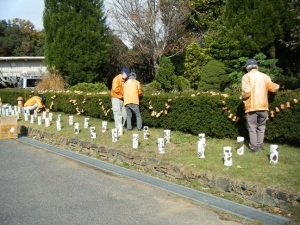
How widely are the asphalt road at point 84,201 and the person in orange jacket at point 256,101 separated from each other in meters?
2.38

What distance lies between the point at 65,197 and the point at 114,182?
1.15 m

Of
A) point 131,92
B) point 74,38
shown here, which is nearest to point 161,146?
point 131,92

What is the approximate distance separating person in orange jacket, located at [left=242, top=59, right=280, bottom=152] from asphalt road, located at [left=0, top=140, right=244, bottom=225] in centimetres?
238

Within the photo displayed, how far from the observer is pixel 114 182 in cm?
677

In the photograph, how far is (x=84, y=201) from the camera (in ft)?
18.6

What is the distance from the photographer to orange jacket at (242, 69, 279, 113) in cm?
709

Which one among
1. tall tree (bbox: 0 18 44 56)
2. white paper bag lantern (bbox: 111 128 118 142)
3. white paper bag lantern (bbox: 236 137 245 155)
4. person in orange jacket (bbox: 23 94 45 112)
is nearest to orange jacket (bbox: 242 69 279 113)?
white paper bag lantern (bbox: 236 137 245 155)

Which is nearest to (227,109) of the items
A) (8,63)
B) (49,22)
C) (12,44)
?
(49,22)

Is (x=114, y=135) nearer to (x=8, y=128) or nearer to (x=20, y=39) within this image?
(x=8, y=128)

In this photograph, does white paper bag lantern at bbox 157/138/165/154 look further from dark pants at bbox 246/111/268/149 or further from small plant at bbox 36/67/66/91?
small plant at bbox 36/67/66/91

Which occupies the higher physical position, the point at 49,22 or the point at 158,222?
the point at 49,22

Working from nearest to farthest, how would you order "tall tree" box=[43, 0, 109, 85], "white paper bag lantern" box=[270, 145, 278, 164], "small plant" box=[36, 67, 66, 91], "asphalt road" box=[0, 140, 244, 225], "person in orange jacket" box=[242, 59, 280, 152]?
1. "asphalt road" box=[0, 140, 244, 225]
2. "white paper bag lantern" box=[270, 145, 278, 164]
3. "person in orange jacket" box=[242, 59, 280, 152]
4. "small plant" box=[36, 67, 66, 91]
5. "tall tree" box=[43, 0, 109, 85]

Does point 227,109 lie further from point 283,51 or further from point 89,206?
point 283,51

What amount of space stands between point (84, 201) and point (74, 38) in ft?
65.9
